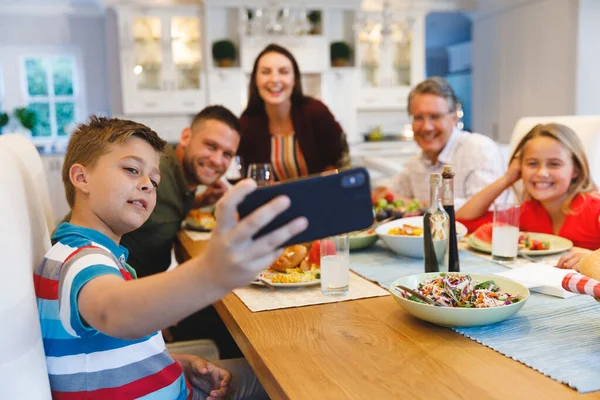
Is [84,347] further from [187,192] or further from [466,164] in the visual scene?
[466,164]

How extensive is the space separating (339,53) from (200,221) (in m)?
4.29

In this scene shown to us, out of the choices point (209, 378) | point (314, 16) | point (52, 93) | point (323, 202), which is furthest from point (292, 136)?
point (52, 93)

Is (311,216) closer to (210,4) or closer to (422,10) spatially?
(210,4)

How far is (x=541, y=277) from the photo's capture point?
1.33 meters

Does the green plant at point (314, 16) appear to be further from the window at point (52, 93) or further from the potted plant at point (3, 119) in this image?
the potted plant at point (3, 119)

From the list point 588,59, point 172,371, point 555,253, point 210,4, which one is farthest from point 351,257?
point 210,4

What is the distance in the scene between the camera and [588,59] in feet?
16.2

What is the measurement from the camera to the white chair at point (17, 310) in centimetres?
85

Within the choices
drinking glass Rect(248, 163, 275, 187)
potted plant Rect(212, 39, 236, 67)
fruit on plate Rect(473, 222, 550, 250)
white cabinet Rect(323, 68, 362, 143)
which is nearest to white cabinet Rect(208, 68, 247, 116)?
potted plant Rect(212, 39, 236, 67)

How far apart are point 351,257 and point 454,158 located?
102 centimetres

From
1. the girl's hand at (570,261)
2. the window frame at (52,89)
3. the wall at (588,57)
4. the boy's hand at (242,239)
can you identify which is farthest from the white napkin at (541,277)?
the window frame at (52,89)

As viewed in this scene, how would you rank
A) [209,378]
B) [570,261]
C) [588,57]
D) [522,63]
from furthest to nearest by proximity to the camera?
[522,63]
[588,57]
[570,261]
[209,378]

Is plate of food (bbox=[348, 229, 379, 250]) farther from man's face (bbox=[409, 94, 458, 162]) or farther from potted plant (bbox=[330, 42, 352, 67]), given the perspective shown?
potted plant (bbox=[330, 42, 352, 67])

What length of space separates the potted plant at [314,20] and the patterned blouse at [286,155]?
3.50 metres
